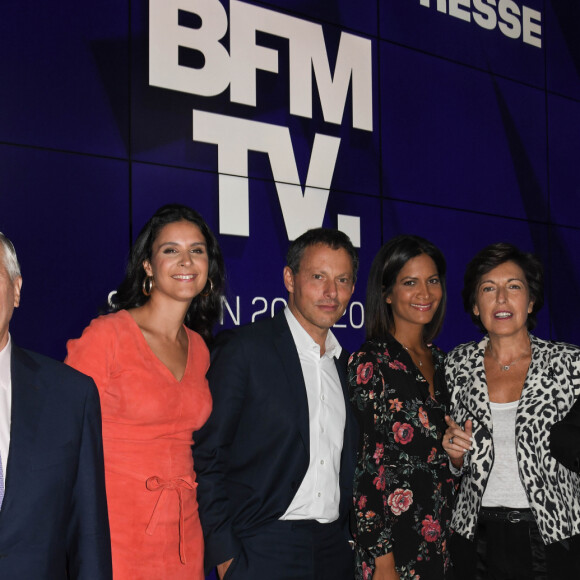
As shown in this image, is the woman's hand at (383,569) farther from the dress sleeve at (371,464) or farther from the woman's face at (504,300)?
the woman's face at (504,300)

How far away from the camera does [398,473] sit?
267cm

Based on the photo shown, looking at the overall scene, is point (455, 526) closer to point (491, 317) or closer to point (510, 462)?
point (510, 462)

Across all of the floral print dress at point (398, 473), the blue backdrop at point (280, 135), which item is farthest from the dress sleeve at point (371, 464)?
the blue backdrop at point (280, 135)

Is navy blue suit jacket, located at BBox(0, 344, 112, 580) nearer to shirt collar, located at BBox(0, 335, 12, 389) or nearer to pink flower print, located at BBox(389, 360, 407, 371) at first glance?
shirt collar, located at BBox(0, 335, 12, 389)

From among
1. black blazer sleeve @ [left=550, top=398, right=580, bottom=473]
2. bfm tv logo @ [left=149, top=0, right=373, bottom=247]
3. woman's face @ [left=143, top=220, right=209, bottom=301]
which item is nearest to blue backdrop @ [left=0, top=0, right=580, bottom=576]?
bfm tv logo @ [left=149, top=0, right=373, bottom=247]

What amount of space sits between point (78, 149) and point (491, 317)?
210 cm

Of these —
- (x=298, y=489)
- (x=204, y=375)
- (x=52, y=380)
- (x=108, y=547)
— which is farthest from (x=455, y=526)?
(x=52, y=380)

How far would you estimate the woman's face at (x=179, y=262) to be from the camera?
256cm

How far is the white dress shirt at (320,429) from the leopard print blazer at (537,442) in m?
0.54

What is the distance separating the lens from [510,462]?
8.68 feet

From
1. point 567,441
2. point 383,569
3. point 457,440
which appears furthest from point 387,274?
point 383,569

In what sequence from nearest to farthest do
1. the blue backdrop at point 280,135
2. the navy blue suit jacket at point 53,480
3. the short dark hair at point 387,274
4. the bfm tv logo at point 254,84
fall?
the navy blue suit jacket at point 53,480 → the short dark hair at point 387,274 → the blue backdrop at point 280,135 → the bfm tv logo at point 254,84

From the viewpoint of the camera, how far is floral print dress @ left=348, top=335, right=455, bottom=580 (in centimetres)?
259

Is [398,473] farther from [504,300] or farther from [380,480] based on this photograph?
[504,300]
